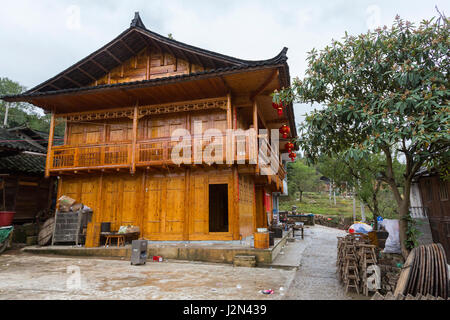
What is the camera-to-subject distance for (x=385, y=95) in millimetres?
6340

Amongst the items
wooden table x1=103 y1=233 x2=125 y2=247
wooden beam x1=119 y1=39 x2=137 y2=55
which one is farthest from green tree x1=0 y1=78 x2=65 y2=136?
wooden table x1=103 y1=233 x2=125 y2=247

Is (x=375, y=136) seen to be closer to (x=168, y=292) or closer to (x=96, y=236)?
(x=168, y=292)

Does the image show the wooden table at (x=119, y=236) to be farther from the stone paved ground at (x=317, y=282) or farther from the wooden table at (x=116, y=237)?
the stone paved ground at (x=317, y=282)

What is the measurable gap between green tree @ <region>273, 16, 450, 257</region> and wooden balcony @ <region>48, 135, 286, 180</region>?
10.9ft

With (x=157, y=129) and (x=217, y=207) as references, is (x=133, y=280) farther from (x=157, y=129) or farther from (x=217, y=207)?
(x=217, y=207)

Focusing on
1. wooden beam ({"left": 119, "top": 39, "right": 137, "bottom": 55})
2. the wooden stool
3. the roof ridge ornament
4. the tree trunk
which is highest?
the roof ridge ornament

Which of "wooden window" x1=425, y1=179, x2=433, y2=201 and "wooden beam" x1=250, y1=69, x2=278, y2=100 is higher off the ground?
"wooden beam" x1=250, y1=69, x2=278, y2=100

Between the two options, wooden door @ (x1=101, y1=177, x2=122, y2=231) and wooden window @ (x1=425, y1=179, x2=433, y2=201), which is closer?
wooden window @ (x1=425, y1=179, x2=433, y2=201)

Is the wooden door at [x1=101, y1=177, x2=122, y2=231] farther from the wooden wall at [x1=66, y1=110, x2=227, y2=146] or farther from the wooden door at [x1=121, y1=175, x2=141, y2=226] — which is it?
the wooden wall at [x1=66, y1=110, x2=227, y2=146]

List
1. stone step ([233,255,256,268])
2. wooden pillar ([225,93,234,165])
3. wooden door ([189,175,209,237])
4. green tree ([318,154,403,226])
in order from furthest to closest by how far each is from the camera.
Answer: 1. green tree ([318,154,403,226])
2. wooden door ([189,175,209,237])
3. wooden pillar ([225,93,234,165])
4. stone step ([233,255,256,268])

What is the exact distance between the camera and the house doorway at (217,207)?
Result: 55.2ft

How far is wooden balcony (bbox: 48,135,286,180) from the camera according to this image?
1076 centimetres

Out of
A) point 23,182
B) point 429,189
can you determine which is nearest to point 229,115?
point 429,189

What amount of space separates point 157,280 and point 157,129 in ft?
25.5
